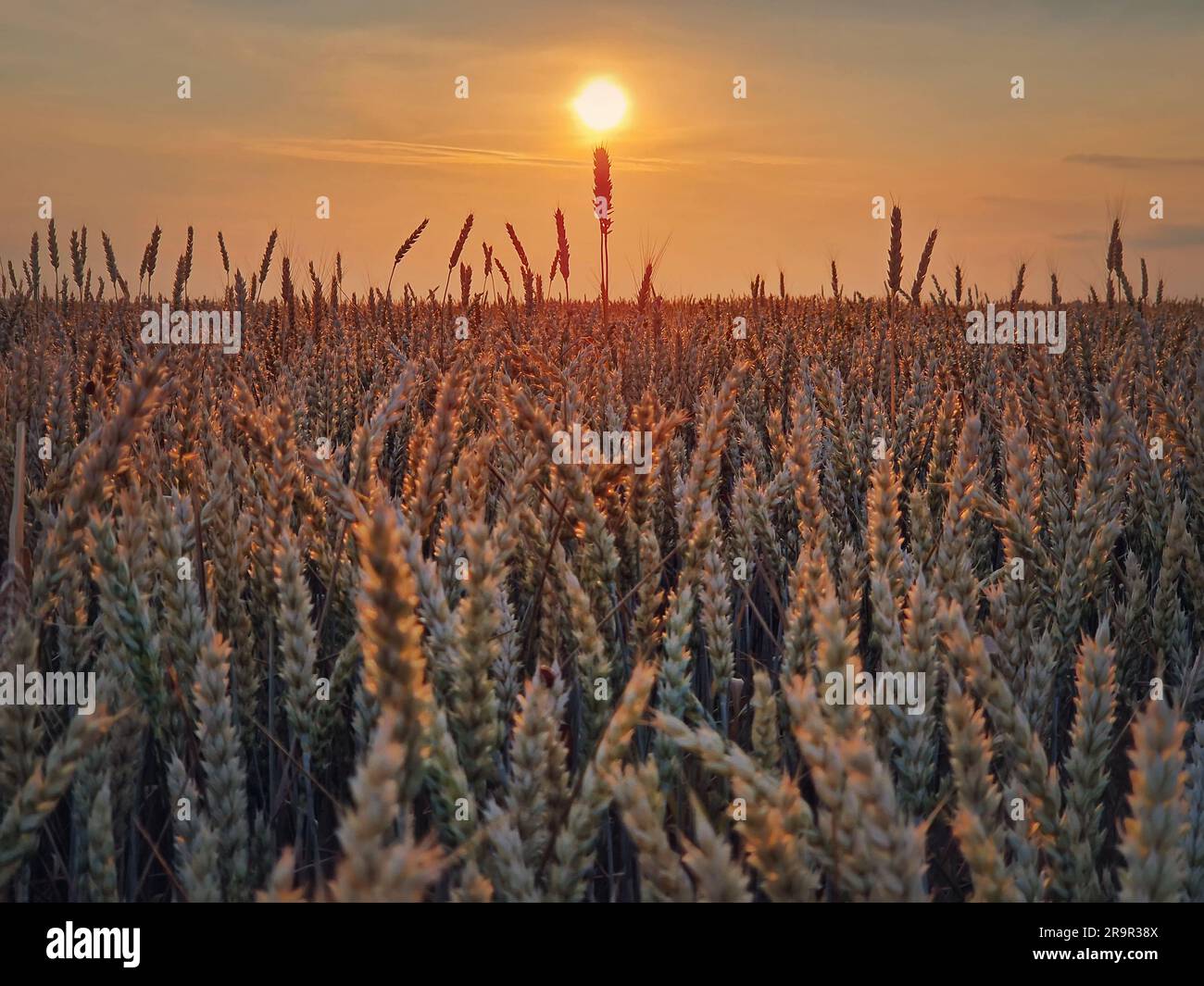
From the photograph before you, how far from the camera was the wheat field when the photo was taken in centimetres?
81

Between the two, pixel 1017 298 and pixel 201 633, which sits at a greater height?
pixel 1017 298

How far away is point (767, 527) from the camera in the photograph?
1.98m

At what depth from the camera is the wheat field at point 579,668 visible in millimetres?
814

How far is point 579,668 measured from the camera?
1369 mm

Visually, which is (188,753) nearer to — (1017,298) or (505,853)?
(505,853)

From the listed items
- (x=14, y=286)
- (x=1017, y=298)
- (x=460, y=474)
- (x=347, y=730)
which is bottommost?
(x=347, y=730)

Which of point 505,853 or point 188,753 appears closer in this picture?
point 505,853

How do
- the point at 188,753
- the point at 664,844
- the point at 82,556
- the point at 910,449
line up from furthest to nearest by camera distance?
the point at 910,449
the point at 82,556
the point at 188,753
the point at 664,844

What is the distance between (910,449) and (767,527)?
111 cm

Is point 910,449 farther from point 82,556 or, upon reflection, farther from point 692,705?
point 82,556

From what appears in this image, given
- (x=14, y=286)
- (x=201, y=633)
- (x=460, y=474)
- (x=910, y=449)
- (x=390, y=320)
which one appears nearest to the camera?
(x=201, y=633)
